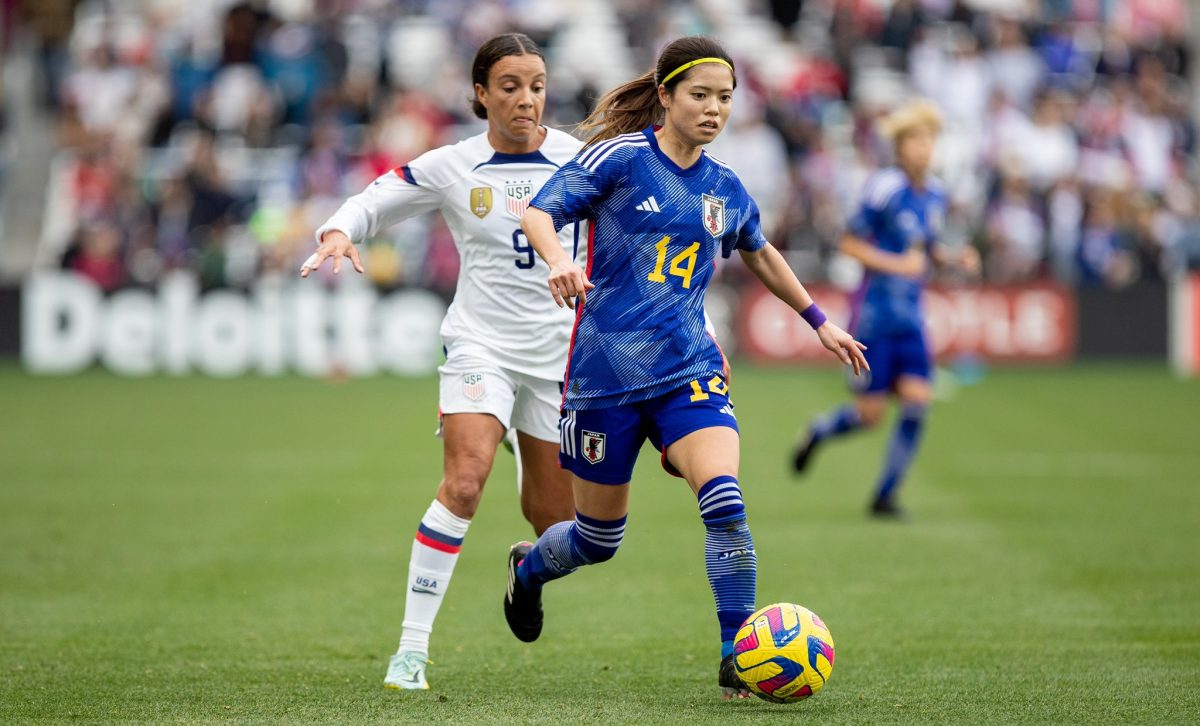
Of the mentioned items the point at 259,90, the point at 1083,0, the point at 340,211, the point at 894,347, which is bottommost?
the point at 894,347

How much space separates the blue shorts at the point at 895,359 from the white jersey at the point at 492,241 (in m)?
5.06

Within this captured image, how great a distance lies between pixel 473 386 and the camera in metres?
6.84

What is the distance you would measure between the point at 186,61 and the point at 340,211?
21.0 m

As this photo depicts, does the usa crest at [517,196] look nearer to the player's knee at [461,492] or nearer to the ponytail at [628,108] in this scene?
the ponytail at [628,108]

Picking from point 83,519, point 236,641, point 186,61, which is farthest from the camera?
point 186,61

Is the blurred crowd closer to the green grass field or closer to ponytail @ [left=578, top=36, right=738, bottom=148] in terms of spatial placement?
the green grass field

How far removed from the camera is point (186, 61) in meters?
26.6

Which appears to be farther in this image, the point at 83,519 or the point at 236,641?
the point at 83,519

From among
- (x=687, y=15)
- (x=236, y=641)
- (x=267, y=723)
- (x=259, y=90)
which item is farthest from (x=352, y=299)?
(x=267, y=723)

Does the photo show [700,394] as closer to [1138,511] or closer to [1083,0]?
[1138,511]

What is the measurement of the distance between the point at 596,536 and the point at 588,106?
58.3 ft

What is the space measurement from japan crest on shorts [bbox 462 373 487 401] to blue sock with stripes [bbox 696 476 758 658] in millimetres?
1163

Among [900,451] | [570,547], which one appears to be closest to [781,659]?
[570,547]

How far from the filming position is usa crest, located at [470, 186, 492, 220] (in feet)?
23.0
